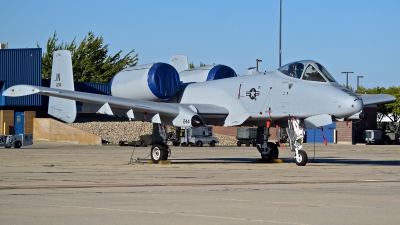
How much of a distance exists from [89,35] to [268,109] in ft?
267

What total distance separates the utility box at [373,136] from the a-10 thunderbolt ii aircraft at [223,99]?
170 ft

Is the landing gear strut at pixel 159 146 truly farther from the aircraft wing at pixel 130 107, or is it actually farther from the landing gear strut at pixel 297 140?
the landing gear strut at pixel 297 140

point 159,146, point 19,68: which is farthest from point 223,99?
point 19,68

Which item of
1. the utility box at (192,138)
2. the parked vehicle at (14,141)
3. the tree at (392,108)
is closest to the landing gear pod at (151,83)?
the parked vehicle at (14,141)

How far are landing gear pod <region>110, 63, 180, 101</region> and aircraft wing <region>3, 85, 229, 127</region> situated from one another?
1773 mm

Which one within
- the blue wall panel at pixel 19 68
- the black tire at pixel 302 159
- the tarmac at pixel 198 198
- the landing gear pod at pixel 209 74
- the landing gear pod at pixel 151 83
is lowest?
the tarmac at pixel 198 198

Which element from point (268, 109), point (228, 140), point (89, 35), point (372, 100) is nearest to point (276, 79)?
point (268, 109)

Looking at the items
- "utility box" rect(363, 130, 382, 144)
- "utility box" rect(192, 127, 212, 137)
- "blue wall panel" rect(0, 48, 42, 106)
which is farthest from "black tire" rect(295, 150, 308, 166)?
"utility box" rect(363, 130, 382, 144)

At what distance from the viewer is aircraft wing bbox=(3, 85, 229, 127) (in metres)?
26.2

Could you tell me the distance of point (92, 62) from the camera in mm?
105125

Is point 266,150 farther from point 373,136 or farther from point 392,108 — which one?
point 392,108

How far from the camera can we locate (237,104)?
28.3 metres

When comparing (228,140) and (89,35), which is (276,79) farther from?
(89,35)

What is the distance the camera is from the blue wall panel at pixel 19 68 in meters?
73.6
